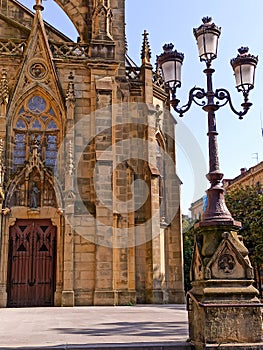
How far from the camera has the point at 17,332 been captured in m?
8.50

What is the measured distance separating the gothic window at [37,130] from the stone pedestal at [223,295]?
12079 mm

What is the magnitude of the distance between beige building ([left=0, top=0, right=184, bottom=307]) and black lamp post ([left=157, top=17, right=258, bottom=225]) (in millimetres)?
9389

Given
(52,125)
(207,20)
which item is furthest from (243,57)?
(52,125)

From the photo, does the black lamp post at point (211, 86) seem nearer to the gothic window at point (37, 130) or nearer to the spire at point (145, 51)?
the gothic window at point (37, 130)

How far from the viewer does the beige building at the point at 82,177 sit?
1734 cm

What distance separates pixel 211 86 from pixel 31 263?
11610 mm

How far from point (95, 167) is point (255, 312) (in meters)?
11.9

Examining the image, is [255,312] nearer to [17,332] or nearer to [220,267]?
[220,267]

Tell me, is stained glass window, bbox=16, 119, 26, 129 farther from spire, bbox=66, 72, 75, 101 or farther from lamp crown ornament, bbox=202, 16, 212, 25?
lamp crown ornament, bbox=202, 16, 212, 25

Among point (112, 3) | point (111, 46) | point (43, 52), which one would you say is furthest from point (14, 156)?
point (112, 3)

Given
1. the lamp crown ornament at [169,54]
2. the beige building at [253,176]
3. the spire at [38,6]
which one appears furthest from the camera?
the beige building at [253,176]

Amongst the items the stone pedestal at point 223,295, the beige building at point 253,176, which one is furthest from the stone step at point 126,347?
the beige building at point 253,176

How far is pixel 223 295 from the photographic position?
6.89 m

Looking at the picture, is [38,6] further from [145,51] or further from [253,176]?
[253,176]
